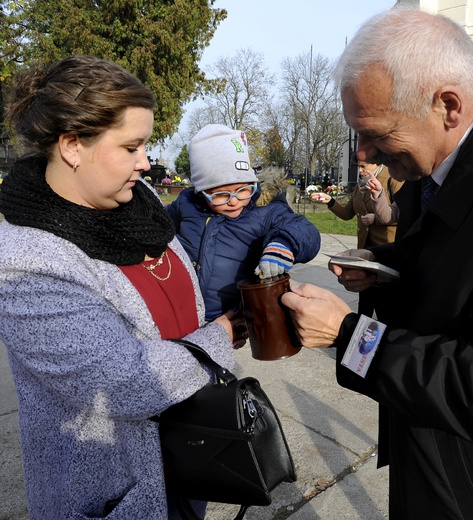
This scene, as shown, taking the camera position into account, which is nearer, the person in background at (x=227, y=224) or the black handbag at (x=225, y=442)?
the black handbag at (x=225, y=442)

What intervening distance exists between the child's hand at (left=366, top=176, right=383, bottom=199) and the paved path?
1.54 metres

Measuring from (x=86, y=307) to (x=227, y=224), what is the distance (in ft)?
3.72

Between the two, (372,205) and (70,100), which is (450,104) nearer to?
(70,100)

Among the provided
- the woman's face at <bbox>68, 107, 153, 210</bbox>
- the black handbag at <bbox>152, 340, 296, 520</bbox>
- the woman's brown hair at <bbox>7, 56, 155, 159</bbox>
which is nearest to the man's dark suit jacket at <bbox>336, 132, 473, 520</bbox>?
the black handbag at <bbox>152, 340, 296, 520</bbox>

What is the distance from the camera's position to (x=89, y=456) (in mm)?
1407

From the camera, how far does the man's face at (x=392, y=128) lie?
1.40 meters

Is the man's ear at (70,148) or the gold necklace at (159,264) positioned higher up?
the man's ear at (70,148)

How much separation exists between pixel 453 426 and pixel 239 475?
558 mm

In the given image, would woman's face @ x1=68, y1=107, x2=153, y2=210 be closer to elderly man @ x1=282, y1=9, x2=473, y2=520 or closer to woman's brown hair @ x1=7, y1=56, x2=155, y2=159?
woman's brown hair @ x1=7, y1=56, x2=155, y2=159

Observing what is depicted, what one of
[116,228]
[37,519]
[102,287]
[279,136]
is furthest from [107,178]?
[279,136]

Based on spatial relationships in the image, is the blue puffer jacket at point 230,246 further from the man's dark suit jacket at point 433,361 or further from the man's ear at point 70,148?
the man's ear at point 70,148

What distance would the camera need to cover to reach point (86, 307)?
1.27 metres

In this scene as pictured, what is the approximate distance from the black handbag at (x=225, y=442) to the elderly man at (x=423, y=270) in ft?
0.98

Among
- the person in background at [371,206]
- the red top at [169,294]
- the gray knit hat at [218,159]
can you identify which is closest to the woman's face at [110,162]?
the red top at [169,294]
